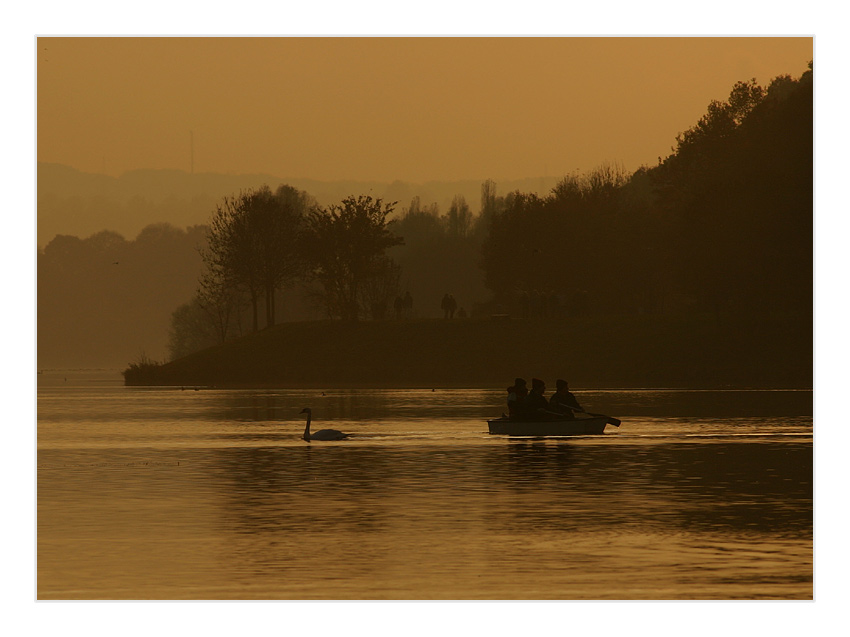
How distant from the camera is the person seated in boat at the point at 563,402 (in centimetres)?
4222

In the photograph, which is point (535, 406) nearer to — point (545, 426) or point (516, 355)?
point (545, 426)

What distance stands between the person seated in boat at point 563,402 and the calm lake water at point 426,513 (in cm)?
111

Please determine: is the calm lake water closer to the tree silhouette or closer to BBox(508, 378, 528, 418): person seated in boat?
BBox(508, 378, 528, 418): person seated in boat

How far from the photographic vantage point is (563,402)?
43.0 meters

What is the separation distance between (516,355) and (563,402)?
171 feet

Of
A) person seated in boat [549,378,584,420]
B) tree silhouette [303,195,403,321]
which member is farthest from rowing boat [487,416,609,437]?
tree silhouette [303,195,403,321]

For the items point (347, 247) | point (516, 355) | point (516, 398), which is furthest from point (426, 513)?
point (347, 247)

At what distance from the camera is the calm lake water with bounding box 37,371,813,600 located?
17844 millimetres

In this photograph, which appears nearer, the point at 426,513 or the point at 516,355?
the point at 426,513

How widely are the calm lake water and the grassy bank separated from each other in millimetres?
40589

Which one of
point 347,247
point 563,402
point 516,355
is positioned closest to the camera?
point 563,402

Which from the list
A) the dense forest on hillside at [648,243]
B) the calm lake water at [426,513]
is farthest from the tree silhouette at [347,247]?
the calm lake water at [426,513]
